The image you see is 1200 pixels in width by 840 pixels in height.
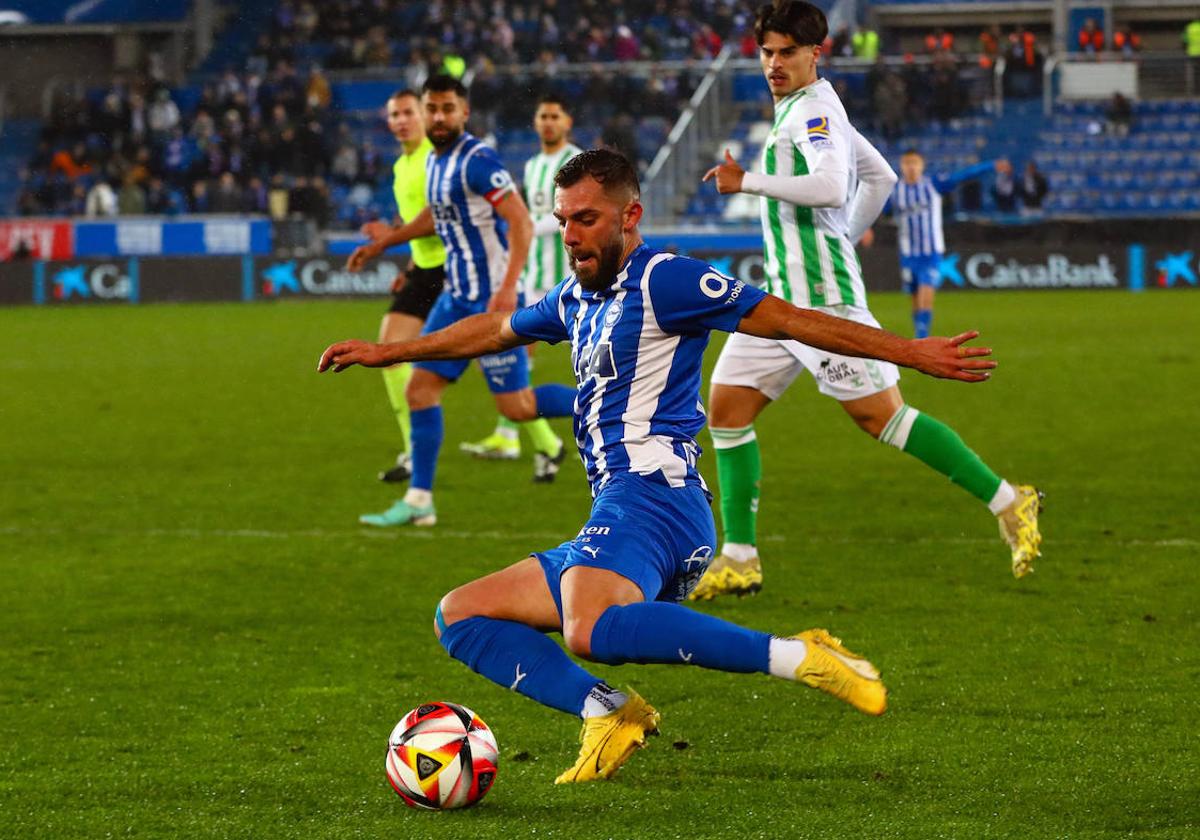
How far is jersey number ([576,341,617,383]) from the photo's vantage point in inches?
170

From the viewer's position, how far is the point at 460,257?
8.41 metres

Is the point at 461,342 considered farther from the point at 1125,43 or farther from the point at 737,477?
the point at 1125,43

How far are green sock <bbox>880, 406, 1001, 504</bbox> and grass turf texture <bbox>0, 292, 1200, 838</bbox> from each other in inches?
16.0

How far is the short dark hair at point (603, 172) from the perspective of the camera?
13.7ft

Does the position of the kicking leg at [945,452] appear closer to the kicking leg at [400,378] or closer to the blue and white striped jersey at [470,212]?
the blue and white striped jersey at [470,212]

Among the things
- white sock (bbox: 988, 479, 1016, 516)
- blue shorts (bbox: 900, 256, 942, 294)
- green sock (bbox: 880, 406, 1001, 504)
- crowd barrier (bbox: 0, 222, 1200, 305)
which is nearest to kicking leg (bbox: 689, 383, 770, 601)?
green sock (bbox: 880, 406, 1001, 504)

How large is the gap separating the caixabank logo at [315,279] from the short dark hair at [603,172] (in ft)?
74.1

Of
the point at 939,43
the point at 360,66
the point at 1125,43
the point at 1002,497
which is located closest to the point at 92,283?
the point at 360,66

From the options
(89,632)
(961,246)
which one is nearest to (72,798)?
(89,632)

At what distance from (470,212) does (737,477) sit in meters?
2.49

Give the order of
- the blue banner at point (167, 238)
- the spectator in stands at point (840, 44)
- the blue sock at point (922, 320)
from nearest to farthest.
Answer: the blue sock at point (922, 320) → the blue banner at point (167, 238) → the spectator in stands at point (840, 44)

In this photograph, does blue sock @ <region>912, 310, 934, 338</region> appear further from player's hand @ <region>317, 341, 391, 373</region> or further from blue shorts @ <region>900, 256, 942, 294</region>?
player's hand @ <region>317, 341, 391, 373</region>

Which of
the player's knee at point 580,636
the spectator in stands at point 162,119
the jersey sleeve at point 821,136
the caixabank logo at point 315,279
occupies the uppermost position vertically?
the spectator in stands at point 162,119

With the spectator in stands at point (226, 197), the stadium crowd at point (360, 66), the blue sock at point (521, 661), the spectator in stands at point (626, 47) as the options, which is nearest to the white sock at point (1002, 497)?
the blue sock at point (521, 661)
